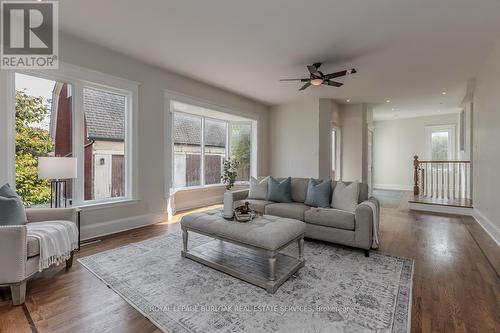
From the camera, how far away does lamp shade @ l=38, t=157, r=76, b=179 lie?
281 cm

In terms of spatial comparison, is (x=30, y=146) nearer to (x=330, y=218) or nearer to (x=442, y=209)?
Result: (x=330, y=218)

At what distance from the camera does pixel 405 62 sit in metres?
4.21

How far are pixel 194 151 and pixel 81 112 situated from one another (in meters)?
2.86

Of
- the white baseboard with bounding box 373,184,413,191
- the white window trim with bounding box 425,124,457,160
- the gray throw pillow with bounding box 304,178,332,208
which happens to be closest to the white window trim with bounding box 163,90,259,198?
the gray throw pillow with bounding box 304,178,332,208

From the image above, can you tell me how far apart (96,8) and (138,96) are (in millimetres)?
1592

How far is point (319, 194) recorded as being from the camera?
3721 millimetres

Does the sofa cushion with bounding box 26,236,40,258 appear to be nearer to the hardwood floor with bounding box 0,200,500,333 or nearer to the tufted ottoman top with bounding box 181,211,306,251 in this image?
the hardwood floor with bounding box 0,200,500,333

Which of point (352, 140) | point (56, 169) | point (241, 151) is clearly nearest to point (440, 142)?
point (352, 140)

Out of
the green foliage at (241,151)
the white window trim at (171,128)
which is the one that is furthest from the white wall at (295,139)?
the green foliage at (241,151)

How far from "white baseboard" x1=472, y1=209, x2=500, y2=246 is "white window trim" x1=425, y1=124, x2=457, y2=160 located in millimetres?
4960

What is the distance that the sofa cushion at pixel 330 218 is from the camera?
3107 mm

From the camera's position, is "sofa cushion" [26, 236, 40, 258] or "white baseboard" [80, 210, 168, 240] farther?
"white baseboard" [80, 210, 168, 240]

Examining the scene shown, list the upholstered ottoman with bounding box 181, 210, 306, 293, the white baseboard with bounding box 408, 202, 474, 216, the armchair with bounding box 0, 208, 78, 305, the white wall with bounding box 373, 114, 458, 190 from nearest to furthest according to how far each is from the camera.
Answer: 1. the armchair with bounding box 0, 208, 78, 305
2. the upholstered ottoman with bounding box 181, 210, 306, 293
3. the white baseboard with bounding box 408, 202, 474, 216
4. the white wall with bounding box 373, 114, 458, 190

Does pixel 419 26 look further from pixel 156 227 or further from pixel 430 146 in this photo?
pixel 430 146
